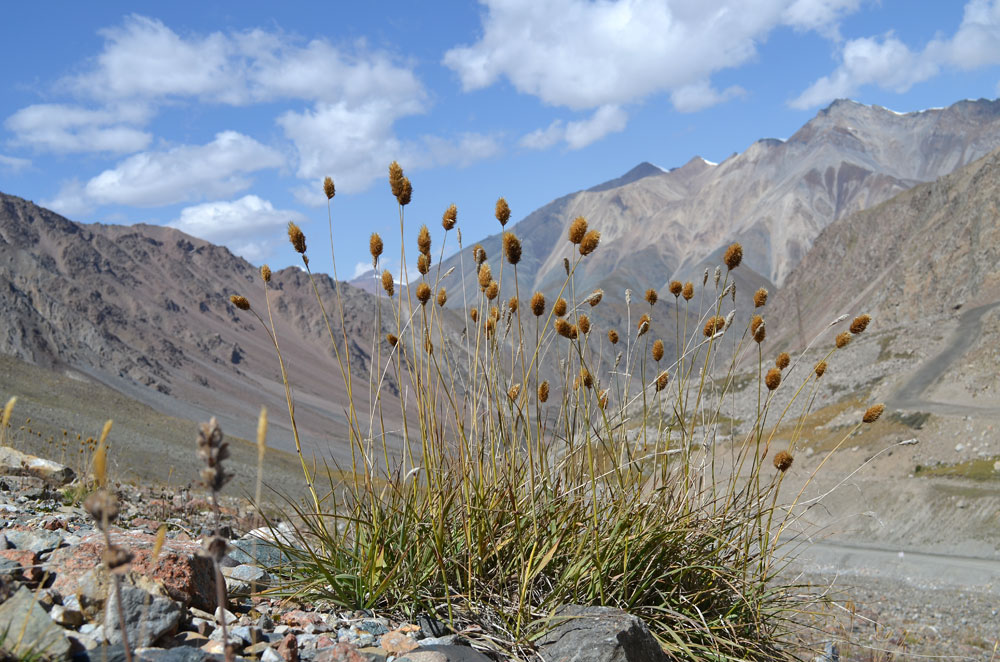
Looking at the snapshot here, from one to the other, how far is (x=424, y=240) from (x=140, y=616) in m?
1.89

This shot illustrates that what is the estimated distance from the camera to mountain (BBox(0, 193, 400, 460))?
9038cm

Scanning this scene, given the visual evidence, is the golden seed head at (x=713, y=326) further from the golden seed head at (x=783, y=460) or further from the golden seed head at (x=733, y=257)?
the golden seed head at (x=783, y=460)

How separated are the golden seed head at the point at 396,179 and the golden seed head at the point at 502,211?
435 millimetres

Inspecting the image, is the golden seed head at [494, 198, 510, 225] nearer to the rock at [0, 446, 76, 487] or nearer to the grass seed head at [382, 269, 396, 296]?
the grass seed head at [382, 269, 396, 296]

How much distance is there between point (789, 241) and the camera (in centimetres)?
19838

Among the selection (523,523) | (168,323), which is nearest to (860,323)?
(523,523)

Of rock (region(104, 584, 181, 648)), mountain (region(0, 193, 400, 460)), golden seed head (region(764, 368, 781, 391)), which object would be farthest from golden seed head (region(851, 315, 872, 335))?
Result: mountain (region(0, 193, 400, 460))

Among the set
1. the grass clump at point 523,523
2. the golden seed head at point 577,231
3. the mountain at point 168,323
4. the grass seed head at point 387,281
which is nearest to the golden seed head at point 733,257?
the grass clump at point 523,523

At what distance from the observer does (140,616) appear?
2607 mm

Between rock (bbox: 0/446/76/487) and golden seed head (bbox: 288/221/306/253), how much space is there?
4975 mm

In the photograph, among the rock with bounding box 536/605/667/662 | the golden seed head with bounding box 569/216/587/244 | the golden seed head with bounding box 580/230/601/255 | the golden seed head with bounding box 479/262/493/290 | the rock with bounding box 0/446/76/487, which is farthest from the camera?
the rock with bounding box 0/446/76/487

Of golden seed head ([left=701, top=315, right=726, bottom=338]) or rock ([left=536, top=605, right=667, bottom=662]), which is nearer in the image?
rock ([left=536, top=605, right=667, bottom=662])

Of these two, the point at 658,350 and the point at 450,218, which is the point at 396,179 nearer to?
the point at 450,218

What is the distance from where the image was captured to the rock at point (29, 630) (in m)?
2.24
